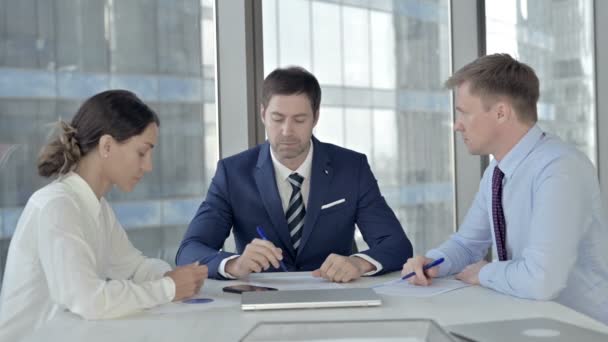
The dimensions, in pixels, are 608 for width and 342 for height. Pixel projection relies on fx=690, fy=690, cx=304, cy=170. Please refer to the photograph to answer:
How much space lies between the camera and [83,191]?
1881 mm

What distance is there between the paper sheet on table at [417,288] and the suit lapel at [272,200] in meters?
0.64

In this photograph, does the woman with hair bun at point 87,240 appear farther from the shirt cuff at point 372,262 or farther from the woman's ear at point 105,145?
the shirt cuff at point 372,262

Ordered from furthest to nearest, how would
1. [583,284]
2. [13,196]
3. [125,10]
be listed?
[125,10] → [13,196] → [583,284]

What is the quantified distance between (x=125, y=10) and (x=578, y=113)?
10.0ft

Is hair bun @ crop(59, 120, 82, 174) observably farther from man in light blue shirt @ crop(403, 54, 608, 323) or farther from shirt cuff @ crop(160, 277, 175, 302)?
man in light blue shirt @ crop(403, 54, 608, 323)

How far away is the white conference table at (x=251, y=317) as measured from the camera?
1408 millimetres

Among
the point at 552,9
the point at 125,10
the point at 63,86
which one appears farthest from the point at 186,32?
the point at 552,9

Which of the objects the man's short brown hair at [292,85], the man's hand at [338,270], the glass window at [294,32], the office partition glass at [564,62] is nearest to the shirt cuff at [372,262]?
the man's hand at [338,270]

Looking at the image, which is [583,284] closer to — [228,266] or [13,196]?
[228,266]

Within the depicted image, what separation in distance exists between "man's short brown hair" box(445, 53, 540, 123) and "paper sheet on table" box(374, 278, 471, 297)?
0.56 m

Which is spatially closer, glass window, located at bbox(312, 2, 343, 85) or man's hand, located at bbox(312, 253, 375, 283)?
man's hand, located at bbox(312, 253, 375, 283)

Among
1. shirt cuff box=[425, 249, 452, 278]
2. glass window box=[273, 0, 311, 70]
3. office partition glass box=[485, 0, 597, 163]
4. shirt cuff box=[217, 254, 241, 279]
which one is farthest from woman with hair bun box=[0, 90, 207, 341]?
office partition glass box=[485, 0, 597, 163]

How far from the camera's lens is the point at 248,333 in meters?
1.40

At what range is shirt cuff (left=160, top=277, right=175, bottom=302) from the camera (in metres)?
1.71
